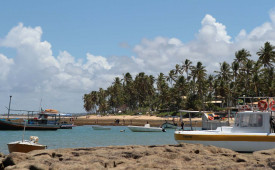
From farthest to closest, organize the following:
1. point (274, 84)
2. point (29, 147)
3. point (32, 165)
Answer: point (274, 84)
point (29, 147)
point (32, 165)

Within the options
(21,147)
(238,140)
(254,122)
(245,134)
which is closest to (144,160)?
(238,140)

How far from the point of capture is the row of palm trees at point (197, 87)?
277ft

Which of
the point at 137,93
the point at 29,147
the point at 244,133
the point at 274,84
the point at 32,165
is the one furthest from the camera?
the point at 137,93

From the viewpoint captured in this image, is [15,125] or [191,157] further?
[15,125]

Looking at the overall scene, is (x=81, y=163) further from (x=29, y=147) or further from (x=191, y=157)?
(x=29, y=147)

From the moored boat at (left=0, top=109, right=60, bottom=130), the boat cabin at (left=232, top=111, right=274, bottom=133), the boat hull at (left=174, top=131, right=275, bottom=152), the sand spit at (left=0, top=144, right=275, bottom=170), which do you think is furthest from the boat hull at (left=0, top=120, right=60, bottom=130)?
the sand spit at (left=0, top=144, right=275, bottom=170)

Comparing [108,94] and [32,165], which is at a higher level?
[108,94]

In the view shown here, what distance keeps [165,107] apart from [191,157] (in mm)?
104059

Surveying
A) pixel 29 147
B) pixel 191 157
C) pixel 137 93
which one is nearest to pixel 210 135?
pixel 191 157

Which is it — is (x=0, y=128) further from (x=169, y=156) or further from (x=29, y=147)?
(x=169, y=156)

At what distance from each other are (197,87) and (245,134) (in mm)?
90744

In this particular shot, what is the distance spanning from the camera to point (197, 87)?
110 metres

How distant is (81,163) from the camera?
10617mm

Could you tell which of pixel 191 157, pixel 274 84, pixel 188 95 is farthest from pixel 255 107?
pixel 188 95
